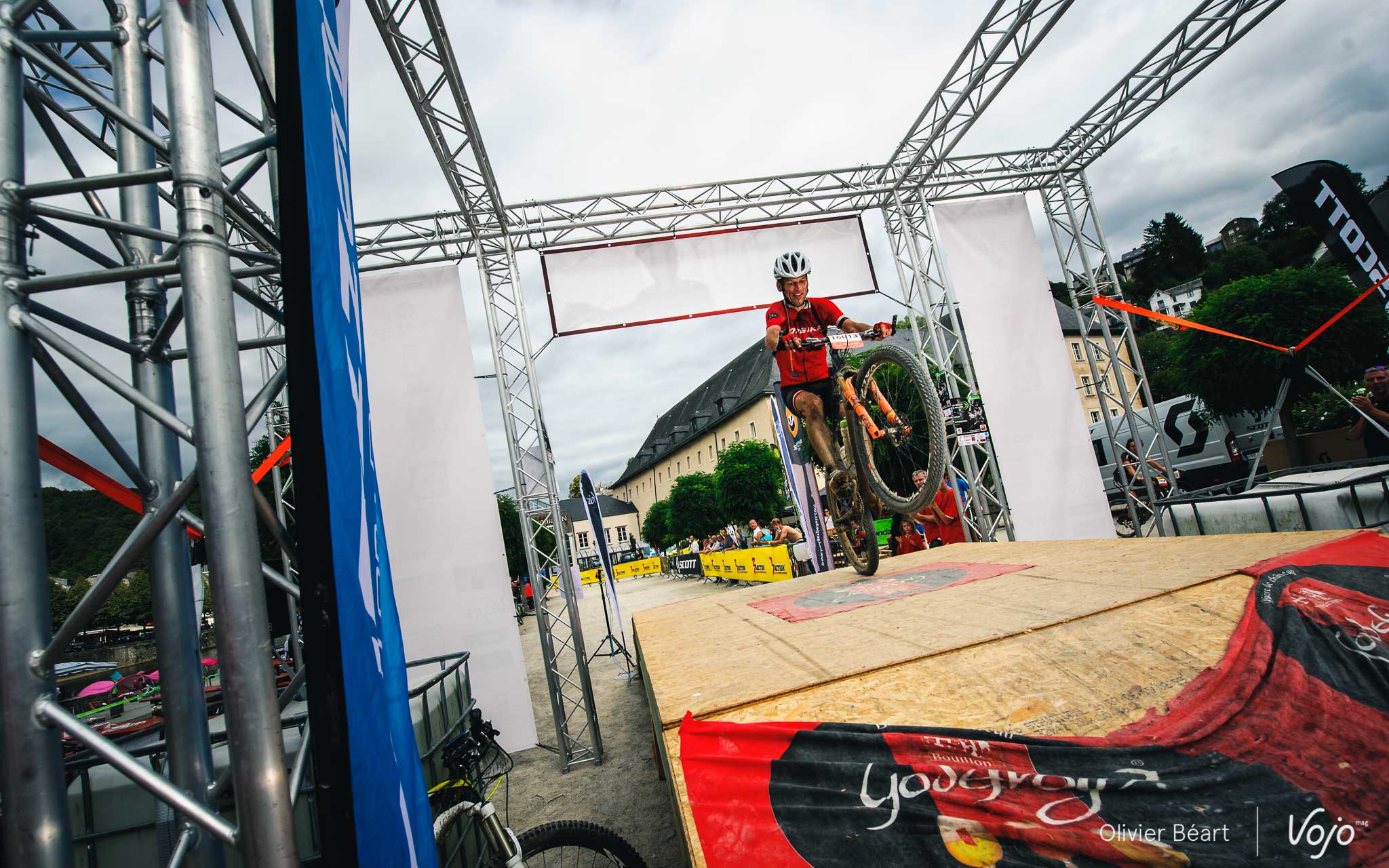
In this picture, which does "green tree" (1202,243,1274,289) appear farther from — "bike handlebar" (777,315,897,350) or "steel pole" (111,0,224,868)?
"steel pole" (111,0,224,868)

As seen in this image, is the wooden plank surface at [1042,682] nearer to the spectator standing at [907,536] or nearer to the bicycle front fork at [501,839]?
the bicycle front fork at [501,839]

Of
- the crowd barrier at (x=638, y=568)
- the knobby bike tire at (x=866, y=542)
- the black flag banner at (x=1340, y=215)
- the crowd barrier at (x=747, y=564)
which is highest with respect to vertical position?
the black flag banner at (x=1340, y=215)

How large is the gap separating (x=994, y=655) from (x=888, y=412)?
2172mm

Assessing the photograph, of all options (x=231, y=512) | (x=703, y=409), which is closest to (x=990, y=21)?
(x=231, y=512)

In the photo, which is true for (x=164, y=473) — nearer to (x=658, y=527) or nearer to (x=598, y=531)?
(x=598, y=531)

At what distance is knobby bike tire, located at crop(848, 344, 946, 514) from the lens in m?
4.28

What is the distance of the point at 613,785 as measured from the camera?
5.59 m

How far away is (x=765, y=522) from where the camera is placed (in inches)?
1177

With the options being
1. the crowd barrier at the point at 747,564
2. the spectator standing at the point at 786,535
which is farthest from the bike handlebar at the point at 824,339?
the spectator standing at the point at 786,535

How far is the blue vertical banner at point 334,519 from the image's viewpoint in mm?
1293

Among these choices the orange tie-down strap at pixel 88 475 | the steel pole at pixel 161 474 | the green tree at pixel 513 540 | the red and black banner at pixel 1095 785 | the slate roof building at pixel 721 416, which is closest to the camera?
the steel pole at pixel 161 474

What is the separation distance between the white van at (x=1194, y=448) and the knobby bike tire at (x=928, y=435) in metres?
10.9

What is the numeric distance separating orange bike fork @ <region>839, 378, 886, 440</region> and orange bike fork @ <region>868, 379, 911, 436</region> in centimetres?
11

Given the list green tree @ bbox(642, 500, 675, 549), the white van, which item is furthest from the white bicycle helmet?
green tree @ bbox(642, 500, 675, 549)
